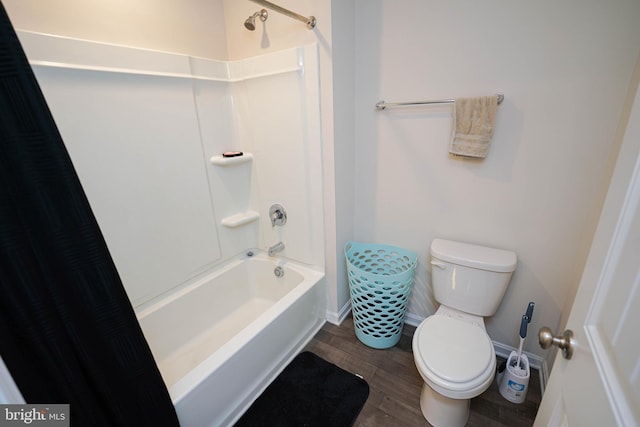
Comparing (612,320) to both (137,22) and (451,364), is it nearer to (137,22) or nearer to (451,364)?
(451,364)

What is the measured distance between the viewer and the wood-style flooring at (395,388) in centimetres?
138

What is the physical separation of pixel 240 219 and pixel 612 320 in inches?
76.8

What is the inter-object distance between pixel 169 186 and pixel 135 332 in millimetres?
1004

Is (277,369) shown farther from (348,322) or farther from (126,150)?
(126,150)

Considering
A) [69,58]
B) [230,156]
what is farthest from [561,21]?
[69,58]

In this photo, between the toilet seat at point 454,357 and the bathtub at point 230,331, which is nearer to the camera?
the toilet seat at point 454,357

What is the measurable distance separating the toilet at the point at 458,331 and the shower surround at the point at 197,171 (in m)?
0.80

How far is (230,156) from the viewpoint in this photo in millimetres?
1895

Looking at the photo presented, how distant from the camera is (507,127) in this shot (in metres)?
1.38

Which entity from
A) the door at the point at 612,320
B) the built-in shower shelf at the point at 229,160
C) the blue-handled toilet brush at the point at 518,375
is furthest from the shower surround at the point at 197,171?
the door at the point at 612,320

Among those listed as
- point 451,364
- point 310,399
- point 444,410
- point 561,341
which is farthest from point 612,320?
point 310,399

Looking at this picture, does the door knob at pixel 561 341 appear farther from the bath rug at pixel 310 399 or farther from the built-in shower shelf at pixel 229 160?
the built-in shower shelf at pixel 229 160

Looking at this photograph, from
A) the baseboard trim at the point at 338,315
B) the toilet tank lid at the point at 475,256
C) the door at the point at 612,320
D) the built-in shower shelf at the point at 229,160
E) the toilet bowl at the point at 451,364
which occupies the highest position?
the built-in shower shelf at the point at 229,160

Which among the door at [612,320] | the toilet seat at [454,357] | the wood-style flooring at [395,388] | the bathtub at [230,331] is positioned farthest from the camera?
the wood-style flooring at [395,388]
